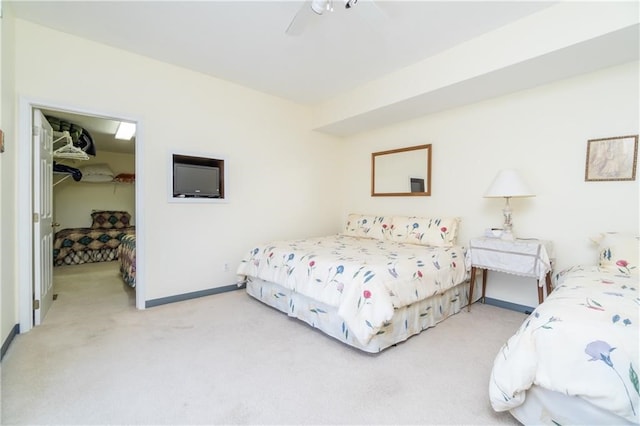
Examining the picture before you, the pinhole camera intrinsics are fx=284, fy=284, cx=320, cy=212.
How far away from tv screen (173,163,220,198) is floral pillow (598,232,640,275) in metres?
3.85

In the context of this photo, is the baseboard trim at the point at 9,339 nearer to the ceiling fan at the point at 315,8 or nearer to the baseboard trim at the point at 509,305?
the ceiling fan at the point at 315,8

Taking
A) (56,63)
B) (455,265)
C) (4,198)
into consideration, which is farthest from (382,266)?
(56,63)

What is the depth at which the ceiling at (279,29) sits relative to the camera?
7.33 feet

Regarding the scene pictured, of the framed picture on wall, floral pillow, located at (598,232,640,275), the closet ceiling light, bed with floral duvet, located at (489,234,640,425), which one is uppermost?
the closet ceiling light

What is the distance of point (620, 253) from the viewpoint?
7.16ft

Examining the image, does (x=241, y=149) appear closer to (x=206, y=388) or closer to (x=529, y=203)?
(x=206, y=388)

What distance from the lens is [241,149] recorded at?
12.4ft

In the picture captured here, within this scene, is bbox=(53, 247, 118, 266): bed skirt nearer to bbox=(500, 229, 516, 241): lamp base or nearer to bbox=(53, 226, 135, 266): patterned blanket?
bbox=(53, 226, 135, 266): patterned blanket

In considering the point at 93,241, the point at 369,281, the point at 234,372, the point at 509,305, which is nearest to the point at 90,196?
the point at 93,241

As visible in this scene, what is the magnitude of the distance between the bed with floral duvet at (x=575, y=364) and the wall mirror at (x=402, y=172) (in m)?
2.41

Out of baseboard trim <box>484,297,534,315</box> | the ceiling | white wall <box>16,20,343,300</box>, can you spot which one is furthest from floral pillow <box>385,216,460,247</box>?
the ceiling

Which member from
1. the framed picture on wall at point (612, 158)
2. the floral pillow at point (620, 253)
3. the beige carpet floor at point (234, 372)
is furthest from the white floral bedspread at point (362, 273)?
the framed picture on wall at point (612, 158)

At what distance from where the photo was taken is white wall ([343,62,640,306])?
8.22ft

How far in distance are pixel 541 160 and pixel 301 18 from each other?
8.82ft
